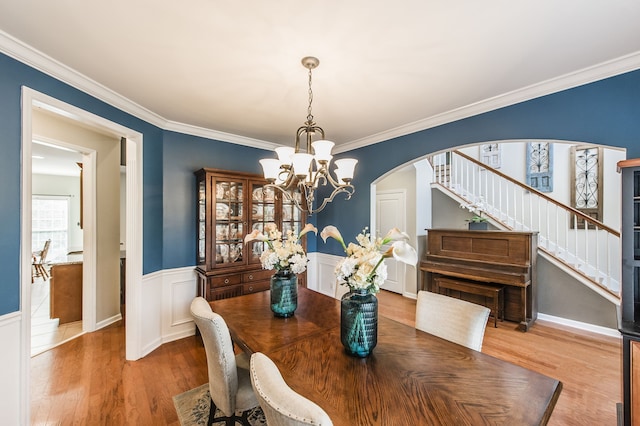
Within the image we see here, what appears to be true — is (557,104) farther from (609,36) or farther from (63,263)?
(63,263)

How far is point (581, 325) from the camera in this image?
3.50m

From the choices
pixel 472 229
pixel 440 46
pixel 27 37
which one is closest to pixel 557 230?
pixel 472 229

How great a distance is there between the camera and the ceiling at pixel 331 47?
141 cm

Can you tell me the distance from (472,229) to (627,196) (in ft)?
8.56

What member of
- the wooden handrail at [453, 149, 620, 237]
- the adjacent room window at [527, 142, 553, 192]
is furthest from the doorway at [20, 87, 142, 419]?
the adjacent room window at [527, 142, 553, 192]

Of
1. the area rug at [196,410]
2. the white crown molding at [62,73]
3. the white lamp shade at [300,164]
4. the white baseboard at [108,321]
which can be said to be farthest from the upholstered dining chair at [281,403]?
the white baseboard at [108,321]

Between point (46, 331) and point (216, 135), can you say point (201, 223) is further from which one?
point (46, 331)

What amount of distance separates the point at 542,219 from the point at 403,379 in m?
4.22

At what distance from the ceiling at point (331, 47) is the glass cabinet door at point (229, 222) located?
1.03 m

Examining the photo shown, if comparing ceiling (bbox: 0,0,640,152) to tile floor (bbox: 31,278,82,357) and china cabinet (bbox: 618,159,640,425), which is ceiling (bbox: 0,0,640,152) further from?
tile floor (bbox: 31,278,82,357)

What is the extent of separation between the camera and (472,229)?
4.17 meters

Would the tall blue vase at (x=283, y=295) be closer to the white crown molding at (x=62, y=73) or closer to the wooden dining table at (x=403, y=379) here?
the wooden dining table at (x=403, y=379)

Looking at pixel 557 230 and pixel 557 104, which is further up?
pixel 557 104

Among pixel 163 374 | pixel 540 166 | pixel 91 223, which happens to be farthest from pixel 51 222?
pixel 540 166
